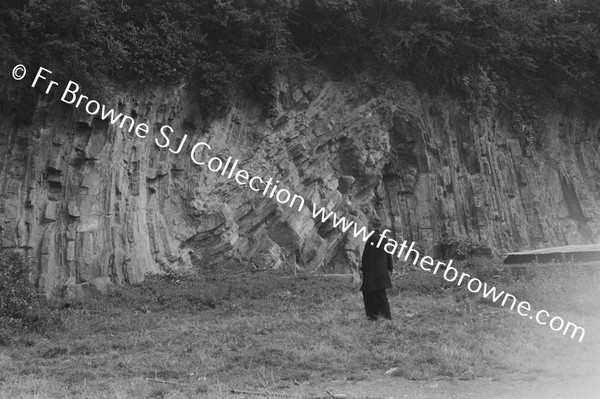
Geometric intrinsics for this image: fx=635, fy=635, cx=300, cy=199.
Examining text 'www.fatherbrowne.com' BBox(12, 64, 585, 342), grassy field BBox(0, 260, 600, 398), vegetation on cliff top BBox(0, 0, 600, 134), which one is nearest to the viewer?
grassy field BBox(0, 260, 600, 398)

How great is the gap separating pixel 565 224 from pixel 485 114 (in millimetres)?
4832

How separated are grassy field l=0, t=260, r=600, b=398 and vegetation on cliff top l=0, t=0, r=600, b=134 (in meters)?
5.16

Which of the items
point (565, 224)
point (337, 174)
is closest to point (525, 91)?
point (565, 224)

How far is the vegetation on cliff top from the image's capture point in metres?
13.2

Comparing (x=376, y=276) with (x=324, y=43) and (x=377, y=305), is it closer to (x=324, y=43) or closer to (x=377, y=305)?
(x=377, y=305)

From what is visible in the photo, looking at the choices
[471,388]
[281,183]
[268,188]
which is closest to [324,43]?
[281,183]

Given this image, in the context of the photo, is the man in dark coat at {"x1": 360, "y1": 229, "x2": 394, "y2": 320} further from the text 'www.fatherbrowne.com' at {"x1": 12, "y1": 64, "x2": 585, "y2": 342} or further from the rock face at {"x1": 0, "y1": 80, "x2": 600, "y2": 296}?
the rock face at {"x1": 0, "y1": 80, "x2": 600, "y2": 296}

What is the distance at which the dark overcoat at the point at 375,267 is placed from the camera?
9.50 meters

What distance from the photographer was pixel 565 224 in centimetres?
2158

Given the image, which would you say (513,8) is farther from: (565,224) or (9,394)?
(9,394)

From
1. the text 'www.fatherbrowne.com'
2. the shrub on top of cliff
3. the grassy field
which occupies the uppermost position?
the text 'www.fatherbrowne.com'

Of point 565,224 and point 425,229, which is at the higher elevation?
point 565,224

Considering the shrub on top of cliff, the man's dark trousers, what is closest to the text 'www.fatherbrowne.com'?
the man's dark trousers

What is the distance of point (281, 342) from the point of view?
839 cm
